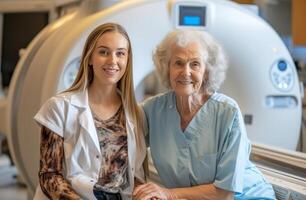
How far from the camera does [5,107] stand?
2379 mm

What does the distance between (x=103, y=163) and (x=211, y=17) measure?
3.60 ft

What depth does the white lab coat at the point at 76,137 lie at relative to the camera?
1125 mm

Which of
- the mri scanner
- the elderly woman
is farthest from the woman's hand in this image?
the mri scanner

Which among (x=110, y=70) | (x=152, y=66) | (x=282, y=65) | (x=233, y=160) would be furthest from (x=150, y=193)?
(x=282, y=65)

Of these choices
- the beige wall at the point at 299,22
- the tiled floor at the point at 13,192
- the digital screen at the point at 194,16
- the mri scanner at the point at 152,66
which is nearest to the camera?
the mri scanner at the point at 152,66

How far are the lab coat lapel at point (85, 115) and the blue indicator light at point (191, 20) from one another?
940mm

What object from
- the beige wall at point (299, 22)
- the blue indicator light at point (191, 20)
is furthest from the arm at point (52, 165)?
the beige wall at point (299, 22)

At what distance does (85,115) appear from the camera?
1159 millimetres

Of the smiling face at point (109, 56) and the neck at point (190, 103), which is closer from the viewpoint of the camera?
the smiling face at point (109, 56)

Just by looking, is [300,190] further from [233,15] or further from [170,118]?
[233,15]

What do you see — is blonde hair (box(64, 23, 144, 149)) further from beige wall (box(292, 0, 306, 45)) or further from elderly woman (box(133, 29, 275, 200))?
beige wall (box(292, 0, 306, 45))

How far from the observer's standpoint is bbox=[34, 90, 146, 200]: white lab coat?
3.69 feet

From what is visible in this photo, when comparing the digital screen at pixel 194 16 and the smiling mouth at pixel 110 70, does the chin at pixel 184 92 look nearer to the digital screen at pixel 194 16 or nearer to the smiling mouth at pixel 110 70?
the smiling mouth at pixel 110 70

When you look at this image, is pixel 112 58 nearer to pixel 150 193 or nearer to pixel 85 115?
pixel 85 115
